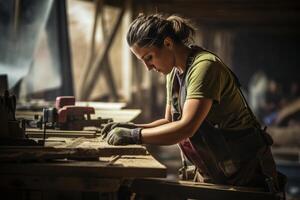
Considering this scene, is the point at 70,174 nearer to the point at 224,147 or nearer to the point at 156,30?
the point at 224,147

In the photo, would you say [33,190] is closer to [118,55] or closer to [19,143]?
[19,143]

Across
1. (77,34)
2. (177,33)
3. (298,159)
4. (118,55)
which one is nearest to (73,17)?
(77,34)

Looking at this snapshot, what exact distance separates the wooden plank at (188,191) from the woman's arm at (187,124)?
0.26 meters

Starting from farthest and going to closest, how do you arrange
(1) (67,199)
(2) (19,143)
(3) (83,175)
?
1. (2) (19,143)
2. (1) (67,199)
3. (3) (83,175)

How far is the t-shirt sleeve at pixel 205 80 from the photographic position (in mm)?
3322

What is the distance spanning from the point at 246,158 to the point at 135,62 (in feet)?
22.6

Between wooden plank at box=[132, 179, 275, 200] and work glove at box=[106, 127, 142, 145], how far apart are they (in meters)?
0.28

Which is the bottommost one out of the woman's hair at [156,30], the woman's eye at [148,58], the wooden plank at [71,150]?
the wooden plank at [71,150]

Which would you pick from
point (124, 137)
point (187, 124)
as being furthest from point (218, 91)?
point (124, 137)

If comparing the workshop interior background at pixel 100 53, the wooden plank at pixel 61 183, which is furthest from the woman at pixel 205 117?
the workshop interior background at pixel 100 53

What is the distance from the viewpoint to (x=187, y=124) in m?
3.28

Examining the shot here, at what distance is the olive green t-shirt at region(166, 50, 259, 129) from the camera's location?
334cm

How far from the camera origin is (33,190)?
295 cm

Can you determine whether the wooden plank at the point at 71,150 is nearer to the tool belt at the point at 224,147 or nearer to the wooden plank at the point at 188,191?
the wooden plank at the point at 188,191
